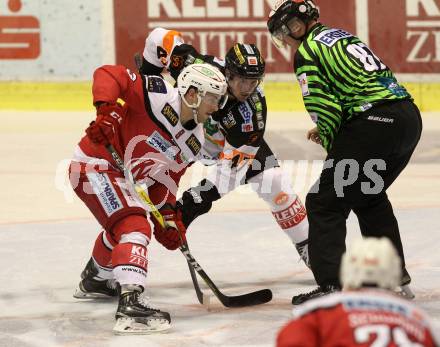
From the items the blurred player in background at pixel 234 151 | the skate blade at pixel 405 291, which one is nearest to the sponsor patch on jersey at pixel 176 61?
the blurred player in background at pixel 234 151

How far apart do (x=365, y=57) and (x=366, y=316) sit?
2.65 metres

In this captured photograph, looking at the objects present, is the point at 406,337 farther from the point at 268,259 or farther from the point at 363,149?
the point at 268,259

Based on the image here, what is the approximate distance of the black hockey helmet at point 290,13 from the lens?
554 centimetres

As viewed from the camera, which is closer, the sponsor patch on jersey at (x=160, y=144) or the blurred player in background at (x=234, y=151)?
the sponsor patch on jersey at (x=160, y=144)

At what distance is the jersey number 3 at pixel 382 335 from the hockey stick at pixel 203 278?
2.47 m

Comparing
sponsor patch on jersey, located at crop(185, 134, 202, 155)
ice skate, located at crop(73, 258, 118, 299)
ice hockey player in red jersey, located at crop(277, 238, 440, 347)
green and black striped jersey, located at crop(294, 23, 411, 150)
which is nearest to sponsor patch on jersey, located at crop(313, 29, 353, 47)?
green and black striped jersey, located at crop(294, 23, 411, 150)

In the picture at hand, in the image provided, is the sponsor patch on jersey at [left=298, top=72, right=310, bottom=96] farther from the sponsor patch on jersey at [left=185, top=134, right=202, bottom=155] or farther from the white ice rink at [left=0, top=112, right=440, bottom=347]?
the white ice rink at [left=0, top=112, right=440, bottom=347]

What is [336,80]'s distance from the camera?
5441mm

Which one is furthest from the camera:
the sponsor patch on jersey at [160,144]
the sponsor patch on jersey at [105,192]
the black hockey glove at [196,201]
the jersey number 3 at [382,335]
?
the black hockey glove at [196,201]

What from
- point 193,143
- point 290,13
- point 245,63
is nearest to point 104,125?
point 193,143

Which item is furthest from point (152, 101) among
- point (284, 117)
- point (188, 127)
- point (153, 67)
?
point (284, 117)

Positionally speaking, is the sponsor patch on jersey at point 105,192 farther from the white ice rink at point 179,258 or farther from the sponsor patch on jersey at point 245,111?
the sponsor patch on jersey at point 245,111

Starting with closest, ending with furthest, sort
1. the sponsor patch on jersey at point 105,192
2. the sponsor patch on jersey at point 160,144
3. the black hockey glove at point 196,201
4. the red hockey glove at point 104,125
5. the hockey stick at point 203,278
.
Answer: the red hockey glove at point 104,125, the sponsor patch on jersey at point 105,192, the hockey stick at point 203,278, the sponsor patch on jersey at point 160,144, the black hockey glove at point 196,201

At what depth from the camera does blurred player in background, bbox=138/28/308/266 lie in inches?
227
